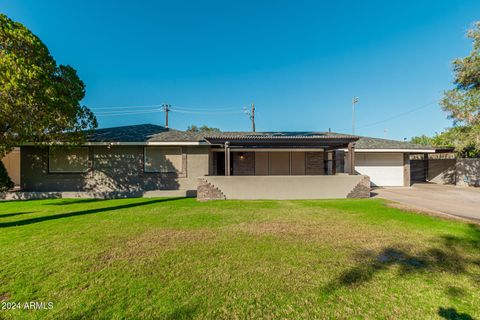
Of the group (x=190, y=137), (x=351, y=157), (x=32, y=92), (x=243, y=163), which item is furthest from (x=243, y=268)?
(x=243, y=163)

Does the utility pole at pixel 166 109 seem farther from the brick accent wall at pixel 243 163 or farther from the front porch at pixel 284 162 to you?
the brick accent wall at pixel 243 163

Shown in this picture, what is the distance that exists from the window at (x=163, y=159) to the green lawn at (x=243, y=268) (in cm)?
639

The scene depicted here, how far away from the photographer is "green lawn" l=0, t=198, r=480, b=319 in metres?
2.45

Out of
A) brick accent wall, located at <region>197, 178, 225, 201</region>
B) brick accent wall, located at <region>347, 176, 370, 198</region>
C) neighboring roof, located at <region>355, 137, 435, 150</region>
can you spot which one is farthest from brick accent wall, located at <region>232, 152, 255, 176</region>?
neighboring roof, located at <region>355, 137, 435, 150</region>

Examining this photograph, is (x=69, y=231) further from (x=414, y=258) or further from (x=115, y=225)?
(x=414, y=258)

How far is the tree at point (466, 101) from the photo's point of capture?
1249 centimetres

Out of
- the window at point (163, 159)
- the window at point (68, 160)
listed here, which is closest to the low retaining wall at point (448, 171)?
the window at point (163, 159)

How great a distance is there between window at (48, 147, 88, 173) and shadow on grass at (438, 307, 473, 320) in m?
14.9

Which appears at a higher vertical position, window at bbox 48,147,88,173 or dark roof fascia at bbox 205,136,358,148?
dark roof fascia at bbox 205,136,358,148

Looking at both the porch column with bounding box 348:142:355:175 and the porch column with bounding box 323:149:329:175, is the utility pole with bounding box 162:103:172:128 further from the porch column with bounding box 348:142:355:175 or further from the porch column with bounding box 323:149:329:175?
the porch column with bounding box 348:142:355:175

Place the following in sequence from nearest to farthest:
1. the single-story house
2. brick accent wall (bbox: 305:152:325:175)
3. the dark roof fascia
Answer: the single-story house < the dark roof fascia < brick accent wall (bbox: 305:152:325:175)

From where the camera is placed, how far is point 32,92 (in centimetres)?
795

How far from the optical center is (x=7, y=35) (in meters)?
7.91

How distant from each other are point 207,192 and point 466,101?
1602cm
